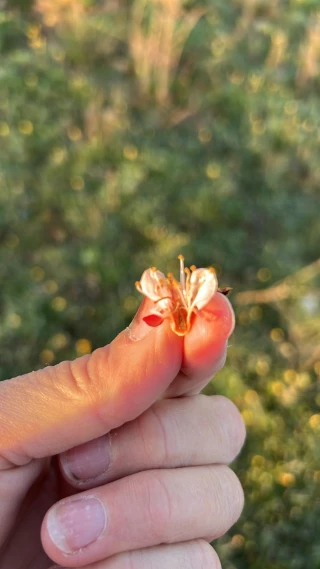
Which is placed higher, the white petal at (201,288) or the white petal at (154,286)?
the white petal at (154,286)

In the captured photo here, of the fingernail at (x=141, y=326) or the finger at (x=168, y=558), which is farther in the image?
→ the finger at (x=168, y=558)

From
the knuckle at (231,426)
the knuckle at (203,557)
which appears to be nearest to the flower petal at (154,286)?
the knuckle at (231,426)

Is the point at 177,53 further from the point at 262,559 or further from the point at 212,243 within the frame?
the point at 262,559

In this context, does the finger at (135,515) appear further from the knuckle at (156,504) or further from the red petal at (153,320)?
the red petal at (153,320)

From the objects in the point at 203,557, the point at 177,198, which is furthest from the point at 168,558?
the point at 177,198

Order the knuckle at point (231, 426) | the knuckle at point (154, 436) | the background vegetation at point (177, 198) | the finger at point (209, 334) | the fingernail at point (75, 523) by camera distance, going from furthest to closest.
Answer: the background vegetation at point (177, 198) < the knuckle at point (231, 426) < the knuckle at point (154, 436) < the fingernail at point (75, 523) < the finger at point (209, 334)

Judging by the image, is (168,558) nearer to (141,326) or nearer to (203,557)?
(203,557)
